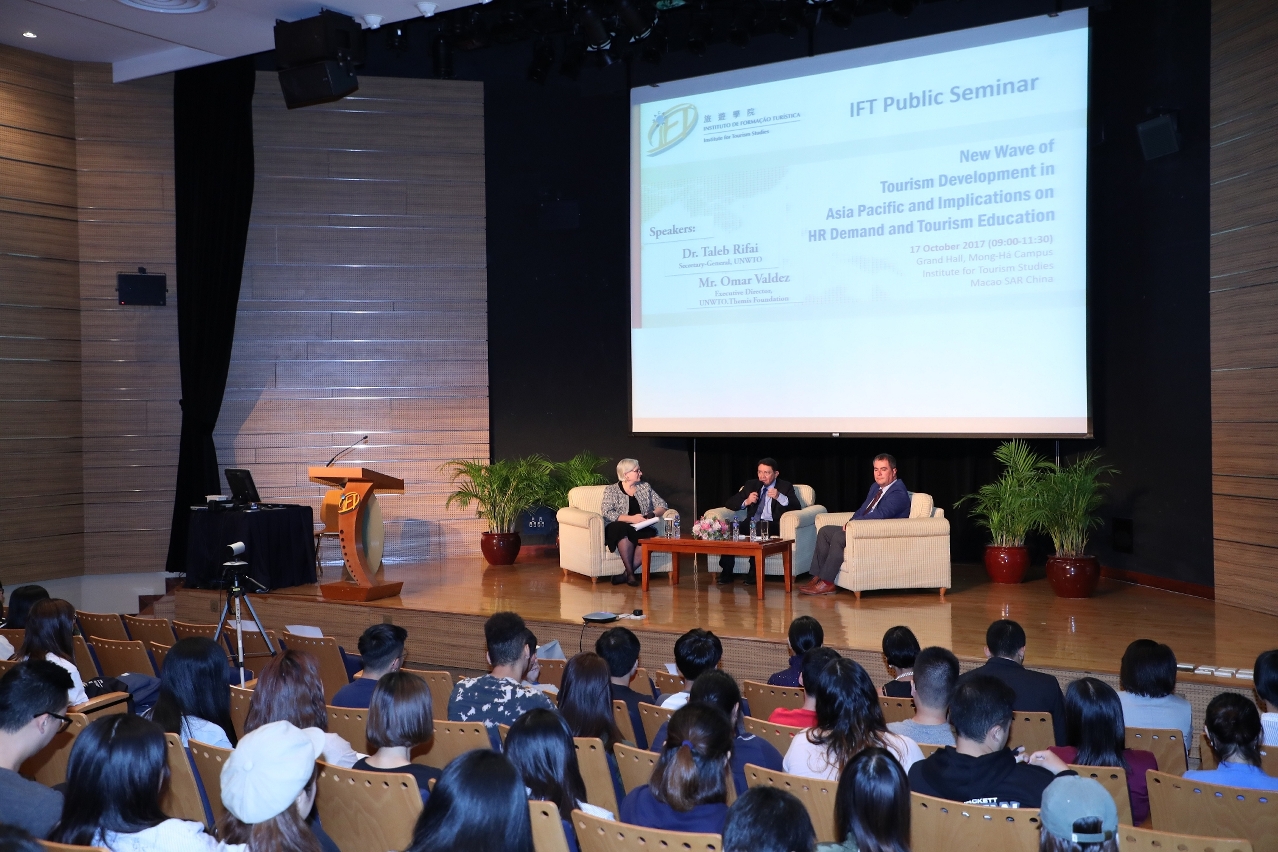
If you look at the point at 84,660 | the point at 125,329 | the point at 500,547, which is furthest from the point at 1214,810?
the point at 125,329

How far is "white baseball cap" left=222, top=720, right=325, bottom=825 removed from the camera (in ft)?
6.64

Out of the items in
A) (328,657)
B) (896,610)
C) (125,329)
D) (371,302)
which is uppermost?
(371,302)

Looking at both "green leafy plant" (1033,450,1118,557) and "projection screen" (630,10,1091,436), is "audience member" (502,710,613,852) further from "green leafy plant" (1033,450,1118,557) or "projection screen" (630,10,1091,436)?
"projection screen" (630,10,1091,436)

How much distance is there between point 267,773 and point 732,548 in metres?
5.48

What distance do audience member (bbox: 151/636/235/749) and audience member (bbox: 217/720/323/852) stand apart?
124 centimetres

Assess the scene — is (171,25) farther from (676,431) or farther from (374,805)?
(374,805)

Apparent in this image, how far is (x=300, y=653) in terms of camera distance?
3279 mm

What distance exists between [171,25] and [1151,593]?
8.20 meters

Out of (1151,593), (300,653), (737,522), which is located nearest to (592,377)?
(737,522)

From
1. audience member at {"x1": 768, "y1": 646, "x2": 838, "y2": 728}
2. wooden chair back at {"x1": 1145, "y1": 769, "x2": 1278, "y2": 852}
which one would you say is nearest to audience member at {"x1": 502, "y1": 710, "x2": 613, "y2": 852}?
audience member at {"x1": 768, "y1": 646, "x2": 838, "y2": 728}

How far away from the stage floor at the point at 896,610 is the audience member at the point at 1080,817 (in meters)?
→ 3.59

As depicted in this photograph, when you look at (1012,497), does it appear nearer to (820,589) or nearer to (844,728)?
(820,589)

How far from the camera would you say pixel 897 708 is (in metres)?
3.82

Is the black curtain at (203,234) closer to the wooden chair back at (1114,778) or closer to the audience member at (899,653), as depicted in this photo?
the audience member at (899,653)
